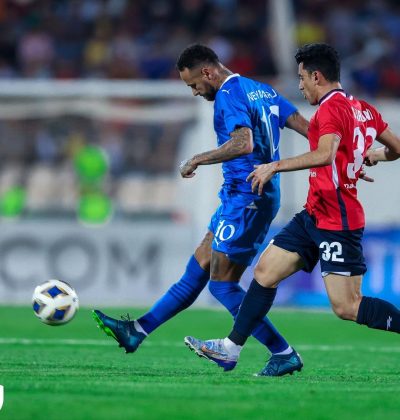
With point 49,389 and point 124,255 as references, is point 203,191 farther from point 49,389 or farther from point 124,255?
point 49,389

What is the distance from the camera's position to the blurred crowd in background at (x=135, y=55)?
16.7m

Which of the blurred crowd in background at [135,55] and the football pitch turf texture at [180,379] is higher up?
the blurred crowd in background at [135,55]

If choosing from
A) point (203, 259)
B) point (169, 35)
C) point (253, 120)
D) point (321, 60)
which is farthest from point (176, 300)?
point (169, 35)

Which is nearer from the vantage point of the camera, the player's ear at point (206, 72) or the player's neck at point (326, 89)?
the player's neck at point (326, 89)

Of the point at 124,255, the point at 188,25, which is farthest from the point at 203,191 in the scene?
the point at 188,25

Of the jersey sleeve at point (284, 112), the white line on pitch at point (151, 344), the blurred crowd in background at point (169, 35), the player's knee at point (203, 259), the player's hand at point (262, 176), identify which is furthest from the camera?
the blurred crowd in background at point (169, 35)

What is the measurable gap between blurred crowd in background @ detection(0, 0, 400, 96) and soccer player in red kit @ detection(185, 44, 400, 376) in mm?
11052

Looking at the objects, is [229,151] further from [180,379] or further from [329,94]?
[180,379]

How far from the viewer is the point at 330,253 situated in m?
7.35

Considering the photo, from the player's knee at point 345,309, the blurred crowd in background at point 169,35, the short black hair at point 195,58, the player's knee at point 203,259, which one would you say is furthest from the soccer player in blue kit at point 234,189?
the blurred crowd in background at point 169,35

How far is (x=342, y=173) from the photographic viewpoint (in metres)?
7.42

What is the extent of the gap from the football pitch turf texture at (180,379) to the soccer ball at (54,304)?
315mm

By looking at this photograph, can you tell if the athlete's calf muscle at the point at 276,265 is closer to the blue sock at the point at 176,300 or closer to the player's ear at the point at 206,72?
the blue sock at the point at 176,300

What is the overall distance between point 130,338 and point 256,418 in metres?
2.88
